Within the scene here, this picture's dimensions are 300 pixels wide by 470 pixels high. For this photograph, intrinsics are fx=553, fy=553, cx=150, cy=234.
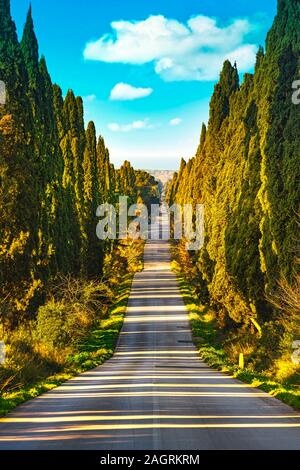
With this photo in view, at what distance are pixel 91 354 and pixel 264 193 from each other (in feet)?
41.1

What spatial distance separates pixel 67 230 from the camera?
111 ft

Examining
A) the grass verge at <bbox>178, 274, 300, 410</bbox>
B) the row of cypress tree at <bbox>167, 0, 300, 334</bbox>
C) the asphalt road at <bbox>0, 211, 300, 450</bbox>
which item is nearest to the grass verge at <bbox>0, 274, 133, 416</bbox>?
the asphalt road at <bbox>0, 211, 300, 450</bbox>

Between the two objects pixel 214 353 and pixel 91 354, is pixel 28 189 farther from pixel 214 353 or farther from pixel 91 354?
pixel 214 353

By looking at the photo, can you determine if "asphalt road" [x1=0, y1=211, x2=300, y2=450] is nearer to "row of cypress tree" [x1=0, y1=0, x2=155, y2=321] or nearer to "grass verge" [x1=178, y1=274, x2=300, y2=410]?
"grass verge" [x1=178, y1=274, x2=300, y2=410]

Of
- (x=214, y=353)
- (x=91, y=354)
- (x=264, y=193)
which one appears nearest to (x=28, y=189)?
(x=91, y=354)

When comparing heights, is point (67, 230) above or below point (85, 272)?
above

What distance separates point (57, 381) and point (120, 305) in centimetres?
2919

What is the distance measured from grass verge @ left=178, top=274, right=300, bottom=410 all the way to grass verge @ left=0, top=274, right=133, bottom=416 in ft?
17.2

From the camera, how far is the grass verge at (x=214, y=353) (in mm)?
14195

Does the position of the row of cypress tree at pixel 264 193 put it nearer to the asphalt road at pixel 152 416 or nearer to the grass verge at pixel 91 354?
the asphalt road at pixel 152 416

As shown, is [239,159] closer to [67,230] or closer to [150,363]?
[67,230]

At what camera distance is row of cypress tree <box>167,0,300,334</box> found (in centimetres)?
2197

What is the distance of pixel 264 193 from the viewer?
2441 centimetres
